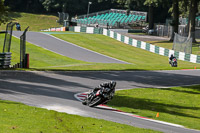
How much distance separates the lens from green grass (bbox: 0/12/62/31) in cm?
8850

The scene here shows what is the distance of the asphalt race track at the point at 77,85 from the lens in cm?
1384

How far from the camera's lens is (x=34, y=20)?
91312mm

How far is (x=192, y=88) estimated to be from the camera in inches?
881

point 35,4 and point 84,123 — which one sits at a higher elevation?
point 35,4

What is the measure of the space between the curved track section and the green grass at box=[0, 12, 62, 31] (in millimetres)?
35411

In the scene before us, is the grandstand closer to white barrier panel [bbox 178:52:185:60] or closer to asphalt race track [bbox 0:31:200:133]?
white barrier panel [bbox 178:52:185:60]

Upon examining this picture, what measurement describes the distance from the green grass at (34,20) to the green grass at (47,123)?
76.0 m

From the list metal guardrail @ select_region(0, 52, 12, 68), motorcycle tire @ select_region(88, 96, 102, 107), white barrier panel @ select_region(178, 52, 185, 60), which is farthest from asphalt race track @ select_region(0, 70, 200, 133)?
white barrier panel @ select_region(178, 52, 185, 60)

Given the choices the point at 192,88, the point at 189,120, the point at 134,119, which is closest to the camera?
the point at 134,119

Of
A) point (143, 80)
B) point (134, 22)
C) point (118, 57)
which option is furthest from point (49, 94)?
point (134, 22)

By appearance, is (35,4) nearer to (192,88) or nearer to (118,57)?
(118,57)

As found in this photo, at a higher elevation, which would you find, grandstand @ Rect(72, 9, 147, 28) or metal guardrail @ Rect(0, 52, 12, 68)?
grandstand @ Rect(72, 9, 147, 28)

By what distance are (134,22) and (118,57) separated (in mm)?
39452

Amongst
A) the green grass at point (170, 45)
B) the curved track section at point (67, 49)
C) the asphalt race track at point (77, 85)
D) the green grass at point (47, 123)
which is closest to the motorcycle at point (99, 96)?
the asphalt race track at point (77, 85)
